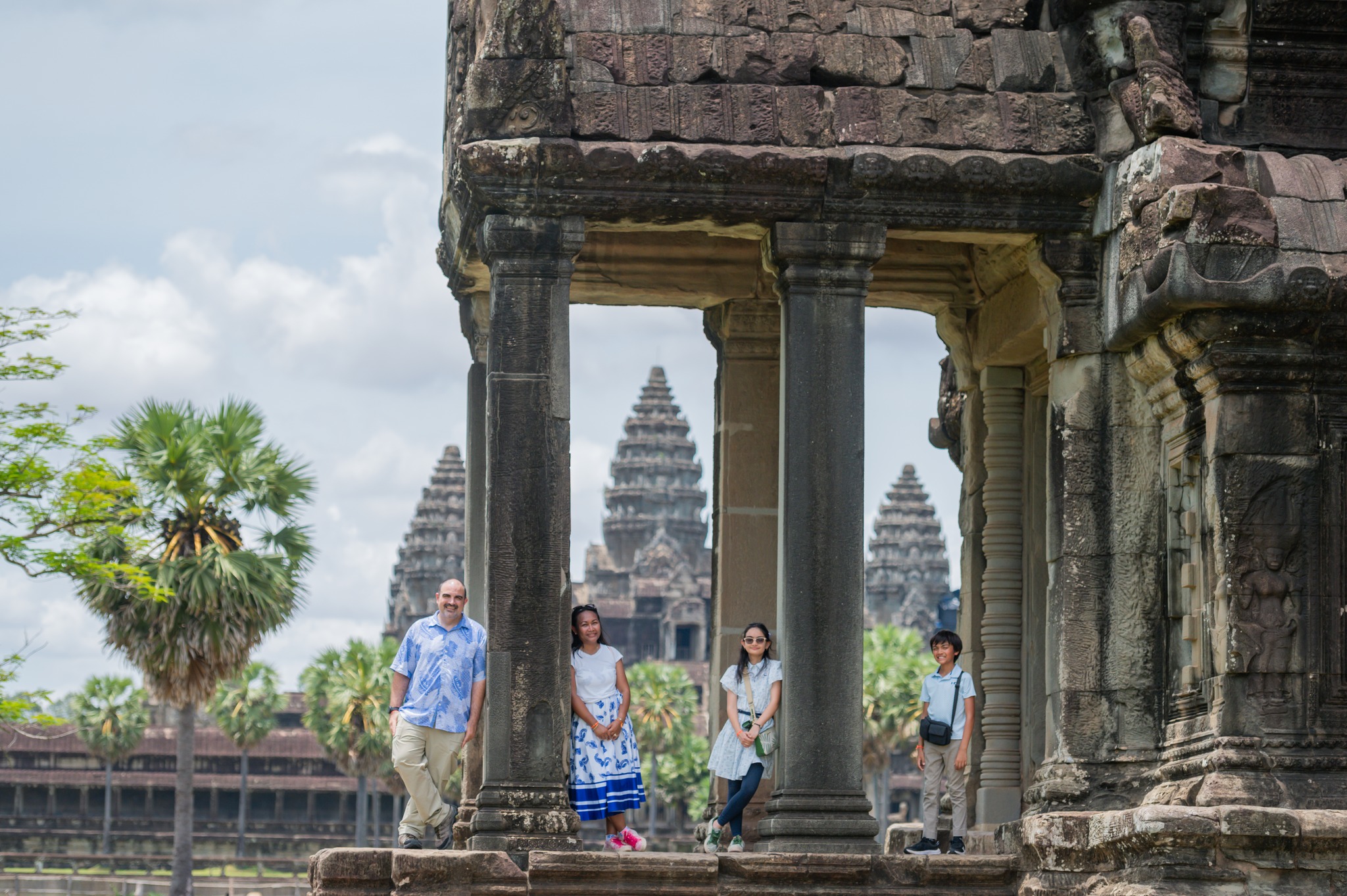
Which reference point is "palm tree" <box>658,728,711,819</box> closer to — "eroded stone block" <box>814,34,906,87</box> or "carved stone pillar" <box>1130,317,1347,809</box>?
"eroded stone block" <box>814,34,906,87</box>

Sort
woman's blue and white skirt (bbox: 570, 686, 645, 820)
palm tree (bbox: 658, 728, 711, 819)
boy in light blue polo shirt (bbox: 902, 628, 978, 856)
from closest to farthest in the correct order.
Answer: woman's blue and white skirt (bbox: 570, 686, 645, 820), boy in light blue polo shirt (bbox: 902, 628, 978, 856), palm tree (bbox: 658, 728, 711, 819)

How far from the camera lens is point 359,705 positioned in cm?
5553

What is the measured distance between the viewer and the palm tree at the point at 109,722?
216 feet

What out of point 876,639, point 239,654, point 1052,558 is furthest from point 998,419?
point 876,639

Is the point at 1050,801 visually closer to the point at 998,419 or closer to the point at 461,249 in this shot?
the point at 998,419

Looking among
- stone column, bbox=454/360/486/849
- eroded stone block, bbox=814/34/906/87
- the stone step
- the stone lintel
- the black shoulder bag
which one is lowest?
the stone step

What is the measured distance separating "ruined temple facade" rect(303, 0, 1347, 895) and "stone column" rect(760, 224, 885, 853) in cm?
2

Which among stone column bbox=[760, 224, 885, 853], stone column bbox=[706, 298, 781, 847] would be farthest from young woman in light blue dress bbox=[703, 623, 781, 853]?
stone column bbox=[706, 298, 781, 847]

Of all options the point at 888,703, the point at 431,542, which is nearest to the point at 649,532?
the point at 431,542

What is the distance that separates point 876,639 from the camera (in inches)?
2591

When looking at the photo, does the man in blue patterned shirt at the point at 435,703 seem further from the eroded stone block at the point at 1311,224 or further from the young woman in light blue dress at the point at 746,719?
the eroded stone block at the point at 1311,224

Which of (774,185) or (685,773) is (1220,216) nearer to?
(774,185)

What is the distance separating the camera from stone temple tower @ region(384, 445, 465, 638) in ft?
359

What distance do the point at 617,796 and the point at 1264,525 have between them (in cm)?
414
